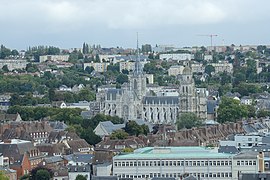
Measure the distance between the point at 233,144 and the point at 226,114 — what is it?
25.0m

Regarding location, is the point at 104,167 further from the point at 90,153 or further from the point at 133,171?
the point at 90,153

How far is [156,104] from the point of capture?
93.8 metres

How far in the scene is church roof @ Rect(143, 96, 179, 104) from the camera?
307ft

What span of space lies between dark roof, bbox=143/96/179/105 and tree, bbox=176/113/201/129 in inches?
337

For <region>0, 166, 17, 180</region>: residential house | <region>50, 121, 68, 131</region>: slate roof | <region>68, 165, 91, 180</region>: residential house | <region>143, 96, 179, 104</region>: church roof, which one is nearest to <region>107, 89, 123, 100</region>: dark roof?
<region>143, 96, 179, 104</region>: church roof

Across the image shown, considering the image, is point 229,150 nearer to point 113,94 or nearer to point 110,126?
point 110,126

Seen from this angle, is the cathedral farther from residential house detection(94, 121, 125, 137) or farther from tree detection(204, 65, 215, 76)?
tree detection(204, 65, 215, 76)

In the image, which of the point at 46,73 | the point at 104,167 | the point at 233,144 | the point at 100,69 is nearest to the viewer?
the point at 104,167

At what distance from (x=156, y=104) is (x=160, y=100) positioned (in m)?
0.60

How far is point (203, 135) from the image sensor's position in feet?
225

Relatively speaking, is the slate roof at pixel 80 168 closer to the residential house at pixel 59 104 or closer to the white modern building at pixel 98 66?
the residential house at pixel 59 104

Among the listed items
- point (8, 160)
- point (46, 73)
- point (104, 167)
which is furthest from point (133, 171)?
point (46, 73)

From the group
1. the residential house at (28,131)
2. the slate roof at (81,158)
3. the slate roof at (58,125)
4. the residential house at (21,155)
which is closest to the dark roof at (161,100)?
the slate roof at (58,125)

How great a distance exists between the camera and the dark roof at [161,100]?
3681 inches
